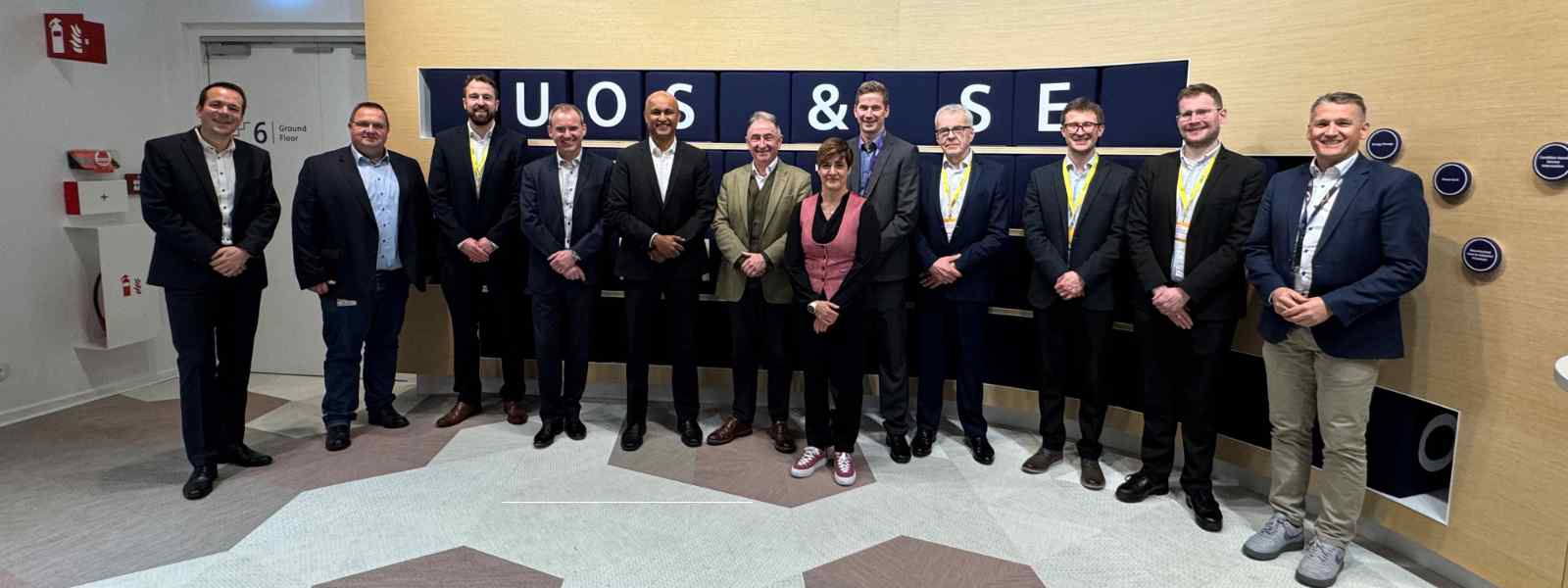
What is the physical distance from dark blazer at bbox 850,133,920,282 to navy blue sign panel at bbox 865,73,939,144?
586 mm

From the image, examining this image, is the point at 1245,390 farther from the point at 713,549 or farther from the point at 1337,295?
the point at 713,549

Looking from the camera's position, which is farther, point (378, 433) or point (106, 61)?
point (106, 61)

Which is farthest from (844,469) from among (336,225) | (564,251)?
(336,225)

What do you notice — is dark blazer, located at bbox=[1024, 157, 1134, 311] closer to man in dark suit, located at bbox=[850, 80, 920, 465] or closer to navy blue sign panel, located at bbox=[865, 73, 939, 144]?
man in dark suit, located at bbox=[850, 80, 920, 465]

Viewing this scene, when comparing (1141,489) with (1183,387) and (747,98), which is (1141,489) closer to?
(1183,387)

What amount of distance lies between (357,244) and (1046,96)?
11.1 feet

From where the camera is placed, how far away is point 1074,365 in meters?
3.97

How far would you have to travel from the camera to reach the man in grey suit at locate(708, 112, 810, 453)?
13.0ft

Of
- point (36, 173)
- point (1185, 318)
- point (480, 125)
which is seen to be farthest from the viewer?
point (36, 173)

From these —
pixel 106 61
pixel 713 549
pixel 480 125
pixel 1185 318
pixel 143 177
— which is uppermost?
pixel 106 61

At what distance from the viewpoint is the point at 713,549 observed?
3.14 meters

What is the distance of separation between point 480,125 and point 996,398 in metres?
3.05

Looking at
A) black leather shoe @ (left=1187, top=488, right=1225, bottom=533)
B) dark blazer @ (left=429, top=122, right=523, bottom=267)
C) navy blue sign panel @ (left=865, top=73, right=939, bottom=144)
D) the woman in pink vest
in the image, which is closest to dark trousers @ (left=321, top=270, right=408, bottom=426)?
dark blazer @ (left=429, top=122, right=523, bottom=267)

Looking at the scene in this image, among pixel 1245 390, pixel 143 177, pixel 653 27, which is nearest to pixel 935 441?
pixel 1245 390
